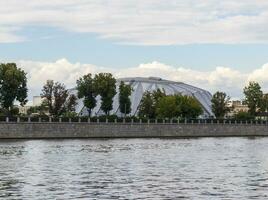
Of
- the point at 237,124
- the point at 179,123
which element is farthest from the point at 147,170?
the point at 237,124

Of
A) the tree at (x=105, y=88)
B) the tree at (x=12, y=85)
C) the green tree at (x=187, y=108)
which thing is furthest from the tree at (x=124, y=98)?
the tree at (x=12, y=85)

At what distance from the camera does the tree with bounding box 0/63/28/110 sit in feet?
463

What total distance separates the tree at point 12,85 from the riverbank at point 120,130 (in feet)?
39.1

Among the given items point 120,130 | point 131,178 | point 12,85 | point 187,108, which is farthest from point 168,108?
point 131,178

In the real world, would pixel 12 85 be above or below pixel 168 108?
above

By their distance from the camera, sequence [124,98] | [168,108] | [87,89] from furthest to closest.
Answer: [168,108] < [124,98] < [87,89]

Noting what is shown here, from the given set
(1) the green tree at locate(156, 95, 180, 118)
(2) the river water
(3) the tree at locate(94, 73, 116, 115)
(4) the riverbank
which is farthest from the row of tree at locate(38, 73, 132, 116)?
(2) the river water

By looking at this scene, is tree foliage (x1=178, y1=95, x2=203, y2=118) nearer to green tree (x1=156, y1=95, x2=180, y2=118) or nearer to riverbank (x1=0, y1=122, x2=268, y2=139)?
green tree (x1=156, y1=95, x2=180, y2=118)

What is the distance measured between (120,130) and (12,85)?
2605 cm

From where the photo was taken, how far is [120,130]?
152625mm

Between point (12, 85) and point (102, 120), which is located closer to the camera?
point (12, 85)

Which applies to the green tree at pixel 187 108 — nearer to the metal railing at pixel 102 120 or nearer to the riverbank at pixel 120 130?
the metal railing at pixel 102 120

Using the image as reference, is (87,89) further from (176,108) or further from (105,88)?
(176,108)

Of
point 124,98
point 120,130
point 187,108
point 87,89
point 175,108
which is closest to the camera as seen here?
point 120,130
